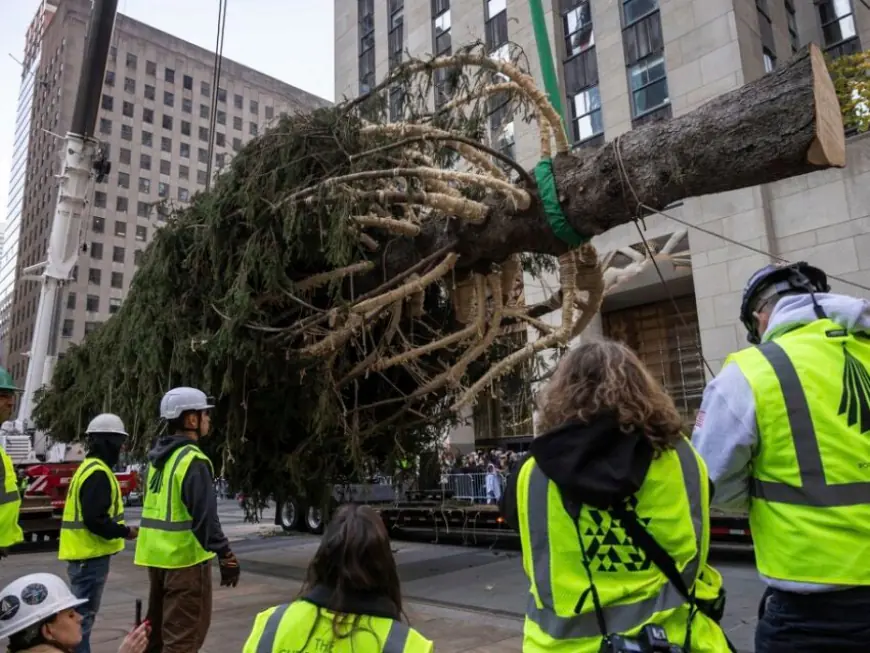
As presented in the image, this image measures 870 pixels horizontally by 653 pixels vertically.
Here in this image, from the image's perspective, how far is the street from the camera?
18.4ft

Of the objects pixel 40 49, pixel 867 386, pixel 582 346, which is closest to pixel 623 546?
pixel 582 346

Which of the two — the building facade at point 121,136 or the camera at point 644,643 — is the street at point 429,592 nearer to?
the camera at point 644,643

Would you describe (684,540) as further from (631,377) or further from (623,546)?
(631,377)

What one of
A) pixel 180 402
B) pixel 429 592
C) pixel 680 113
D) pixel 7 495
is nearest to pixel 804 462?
pixel 180 402

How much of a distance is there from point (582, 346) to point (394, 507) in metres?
11.1

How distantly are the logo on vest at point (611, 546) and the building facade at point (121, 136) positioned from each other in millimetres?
59202

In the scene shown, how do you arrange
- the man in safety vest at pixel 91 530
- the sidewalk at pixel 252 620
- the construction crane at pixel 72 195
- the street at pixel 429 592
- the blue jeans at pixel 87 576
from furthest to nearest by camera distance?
the construction crane at pixel 72 195
the street at pixel 429 592
the sidewalk at pixel 252 620
the blue jeans at pixel 87 576
the man in safety vest at pixel 91 530

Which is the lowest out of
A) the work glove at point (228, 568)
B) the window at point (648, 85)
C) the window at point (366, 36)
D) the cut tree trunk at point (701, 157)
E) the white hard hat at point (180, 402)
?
the work glove at point (228, 568)

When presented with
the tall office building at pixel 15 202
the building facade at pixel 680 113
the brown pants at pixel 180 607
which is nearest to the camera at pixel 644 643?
the brown pants at pixel 180 607

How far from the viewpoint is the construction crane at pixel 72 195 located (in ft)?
38.0

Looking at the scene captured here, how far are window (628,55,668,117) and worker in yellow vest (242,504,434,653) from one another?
66.6 feet

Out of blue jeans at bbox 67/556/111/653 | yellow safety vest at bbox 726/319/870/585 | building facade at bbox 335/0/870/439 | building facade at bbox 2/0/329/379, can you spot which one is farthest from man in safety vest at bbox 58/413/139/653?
building facade at bbox 2/0/329/379

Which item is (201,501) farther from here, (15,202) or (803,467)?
(15,202)

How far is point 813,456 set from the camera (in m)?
1.85
